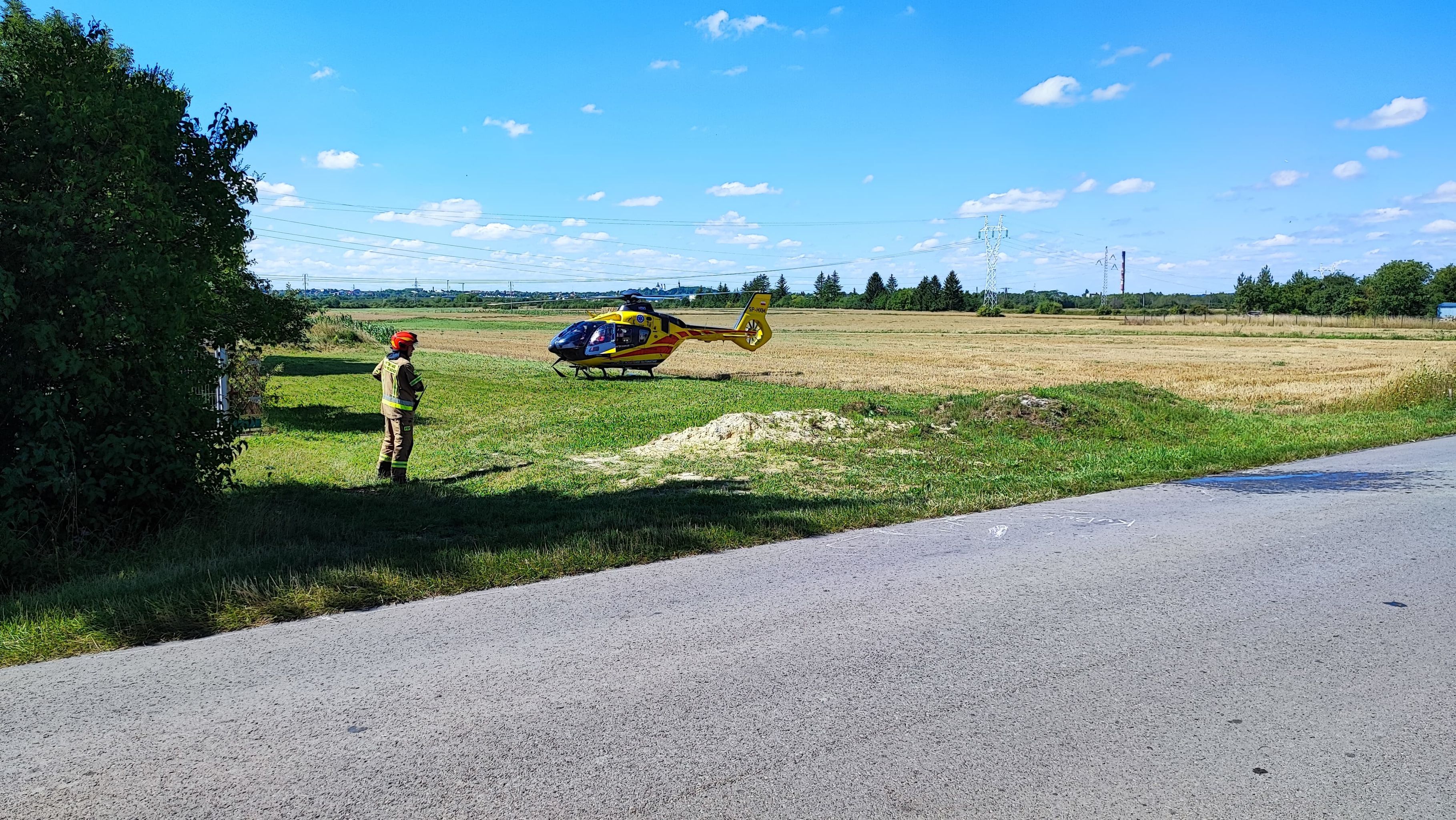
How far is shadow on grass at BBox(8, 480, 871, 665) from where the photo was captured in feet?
17.7

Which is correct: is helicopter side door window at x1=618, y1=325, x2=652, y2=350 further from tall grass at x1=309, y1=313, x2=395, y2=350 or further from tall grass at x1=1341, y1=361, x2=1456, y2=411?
tall grass at x1=309, y1=313, x2=395, y2=350

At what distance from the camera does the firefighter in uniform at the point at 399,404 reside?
12000 millimetres

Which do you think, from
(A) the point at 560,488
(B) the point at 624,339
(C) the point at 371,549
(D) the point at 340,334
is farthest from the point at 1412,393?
(D) the point at 340,334

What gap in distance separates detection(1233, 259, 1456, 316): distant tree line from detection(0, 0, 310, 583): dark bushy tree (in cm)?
12696

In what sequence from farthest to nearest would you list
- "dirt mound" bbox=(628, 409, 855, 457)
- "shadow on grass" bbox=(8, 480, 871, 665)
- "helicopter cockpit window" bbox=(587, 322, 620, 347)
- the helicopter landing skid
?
the helicopter landing skid
"helicopter cockpit window" bbox=(587, 322, 620, 347)
"dirt mound" bbox=(628, 409, 855, 457)
"shadow on grass" bbox=(8, 480, 871, 665)

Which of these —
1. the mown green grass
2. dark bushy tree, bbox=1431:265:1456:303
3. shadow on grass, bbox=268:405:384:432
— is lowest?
shadow on grass, bbox=268:405:384:432

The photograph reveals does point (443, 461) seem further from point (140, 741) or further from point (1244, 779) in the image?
point (1244, 779)

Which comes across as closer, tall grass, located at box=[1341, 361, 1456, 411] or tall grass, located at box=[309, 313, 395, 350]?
tall grass, located at box=[1341, 361, 1456, 411]

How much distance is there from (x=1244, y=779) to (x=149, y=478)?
8463 mm

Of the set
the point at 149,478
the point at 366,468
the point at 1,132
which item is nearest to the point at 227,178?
the point at 1,132

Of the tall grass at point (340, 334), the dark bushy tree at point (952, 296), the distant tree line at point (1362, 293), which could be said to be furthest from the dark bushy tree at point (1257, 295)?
the tall grass at point (340, 334)

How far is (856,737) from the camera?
3.80 m

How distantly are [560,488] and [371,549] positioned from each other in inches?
173

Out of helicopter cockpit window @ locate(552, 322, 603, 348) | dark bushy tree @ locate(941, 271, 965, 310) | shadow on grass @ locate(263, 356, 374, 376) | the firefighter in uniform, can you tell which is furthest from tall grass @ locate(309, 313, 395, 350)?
dark bushy tree @ locate(941, 271, 965, 310)
